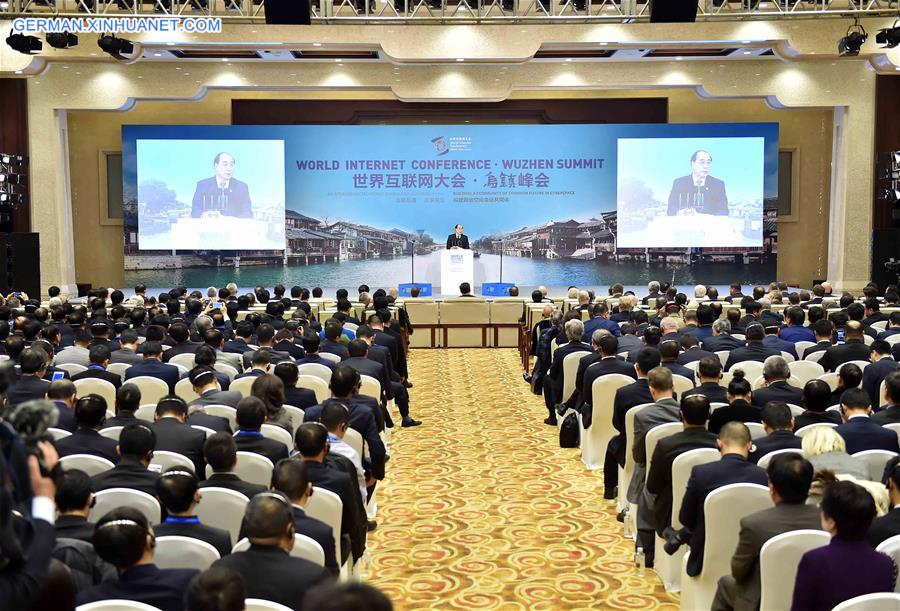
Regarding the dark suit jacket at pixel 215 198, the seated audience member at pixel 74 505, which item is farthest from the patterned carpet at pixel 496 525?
the dark suit jacket at pixel 215 198

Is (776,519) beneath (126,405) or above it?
beneath

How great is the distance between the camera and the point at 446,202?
20.4 metres

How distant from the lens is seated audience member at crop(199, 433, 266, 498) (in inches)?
161

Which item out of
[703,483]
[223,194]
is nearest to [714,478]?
[703,483]

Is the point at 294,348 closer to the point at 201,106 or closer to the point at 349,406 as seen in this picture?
the point at 349,406

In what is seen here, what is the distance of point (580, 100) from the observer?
20.9 metres

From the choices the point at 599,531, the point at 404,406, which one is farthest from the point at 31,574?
the point at 404,406

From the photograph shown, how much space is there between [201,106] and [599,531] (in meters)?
17.4

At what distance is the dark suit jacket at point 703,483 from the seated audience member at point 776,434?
1.49 feet

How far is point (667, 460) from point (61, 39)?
13.3m

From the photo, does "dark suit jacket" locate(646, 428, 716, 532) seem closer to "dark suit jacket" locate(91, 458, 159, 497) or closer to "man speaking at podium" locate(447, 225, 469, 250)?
"dark suit jacket" locate(91, 458, 159, 497)

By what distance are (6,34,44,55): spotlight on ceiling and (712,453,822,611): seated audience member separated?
48.0 feet

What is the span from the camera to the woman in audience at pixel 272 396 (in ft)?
18.1

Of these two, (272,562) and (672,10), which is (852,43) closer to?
(672,10)
